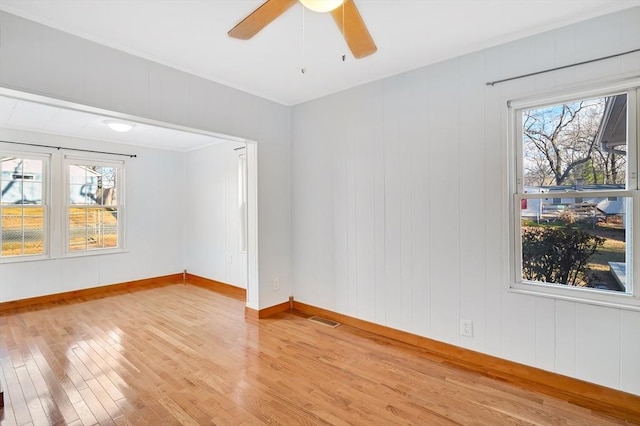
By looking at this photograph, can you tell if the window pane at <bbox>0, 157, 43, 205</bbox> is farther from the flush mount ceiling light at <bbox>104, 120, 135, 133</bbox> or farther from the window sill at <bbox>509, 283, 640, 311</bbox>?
the window sill at <bbox>509, 283, 640, 311</bbox>

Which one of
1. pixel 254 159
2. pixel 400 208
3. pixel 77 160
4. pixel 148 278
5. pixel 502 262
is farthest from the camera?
pixel 148 278

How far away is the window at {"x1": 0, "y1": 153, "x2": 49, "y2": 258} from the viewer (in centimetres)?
421

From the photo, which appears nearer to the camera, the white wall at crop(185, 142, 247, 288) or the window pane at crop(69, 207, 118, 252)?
the window pane at crop(69, 207, 118, 252)

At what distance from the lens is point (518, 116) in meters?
2.47

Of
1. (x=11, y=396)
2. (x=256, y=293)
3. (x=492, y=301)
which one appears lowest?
(x=11, y=396)

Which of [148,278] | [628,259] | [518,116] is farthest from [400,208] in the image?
[148,278]

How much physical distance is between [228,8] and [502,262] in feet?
8.99

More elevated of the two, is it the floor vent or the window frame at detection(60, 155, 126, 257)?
the window frame at detection(60, 155, 126, 257)

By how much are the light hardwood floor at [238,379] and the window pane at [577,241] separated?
0.88m

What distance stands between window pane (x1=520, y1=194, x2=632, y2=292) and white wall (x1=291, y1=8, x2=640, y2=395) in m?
0.20

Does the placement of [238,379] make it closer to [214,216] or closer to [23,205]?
[214,216]

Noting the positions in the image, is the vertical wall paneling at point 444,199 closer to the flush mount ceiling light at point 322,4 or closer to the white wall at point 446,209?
the white wall at point 446,209

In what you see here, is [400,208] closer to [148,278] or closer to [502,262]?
[502,262]

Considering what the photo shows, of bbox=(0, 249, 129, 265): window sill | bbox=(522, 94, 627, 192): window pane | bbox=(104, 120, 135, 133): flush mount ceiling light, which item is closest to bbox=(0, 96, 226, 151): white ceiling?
bbox=(104, 120, 135, 133): flush mount ceiling light
